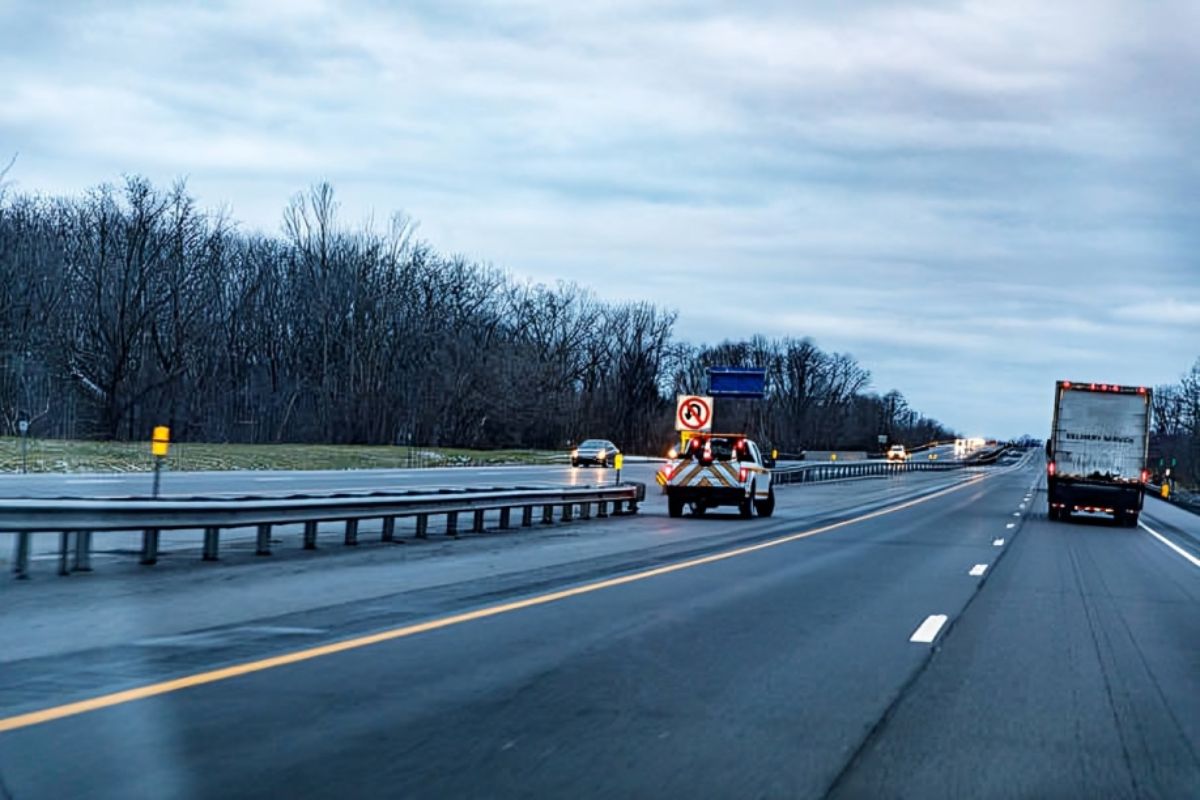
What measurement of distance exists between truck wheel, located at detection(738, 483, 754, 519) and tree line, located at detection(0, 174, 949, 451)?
114 feet

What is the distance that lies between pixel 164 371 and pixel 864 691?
234 feet

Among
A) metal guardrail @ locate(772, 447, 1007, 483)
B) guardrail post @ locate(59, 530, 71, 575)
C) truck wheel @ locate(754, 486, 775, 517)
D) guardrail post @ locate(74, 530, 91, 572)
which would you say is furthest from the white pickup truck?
guardrail post @ locate(59, 530, 71, 575)

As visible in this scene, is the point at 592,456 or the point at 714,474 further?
the point at 592,456

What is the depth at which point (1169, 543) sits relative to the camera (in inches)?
1238

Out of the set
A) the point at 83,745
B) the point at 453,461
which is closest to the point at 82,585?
the point at 83,745

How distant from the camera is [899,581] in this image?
59.5ft

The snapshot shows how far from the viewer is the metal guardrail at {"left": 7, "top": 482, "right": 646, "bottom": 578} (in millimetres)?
14477

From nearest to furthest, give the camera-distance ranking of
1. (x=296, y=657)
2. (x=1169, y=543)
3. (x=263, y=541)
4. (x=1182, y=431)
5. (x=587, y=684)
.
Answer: (x=587, y=684) → (x=296, y=657) → (x=263, y=541) → (x=1169, y=543) → (x=1182, y=431)

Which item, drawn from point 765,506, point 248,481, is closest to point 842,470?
point 765,506

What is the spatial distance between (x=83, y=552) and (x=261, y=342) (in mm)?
77827

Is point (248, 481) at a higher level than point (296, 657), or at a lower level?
lower

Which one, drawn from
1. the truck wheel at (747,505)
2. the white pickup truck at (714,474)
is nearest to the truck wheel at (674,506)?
the white pickup truck at (714,474)

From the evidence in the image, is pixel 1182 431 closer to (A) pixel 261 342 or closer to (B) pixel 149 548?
(A) pixel 261 342

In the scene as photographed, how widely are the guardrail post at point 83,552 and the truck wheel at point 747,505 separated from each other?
19862 millimetres
